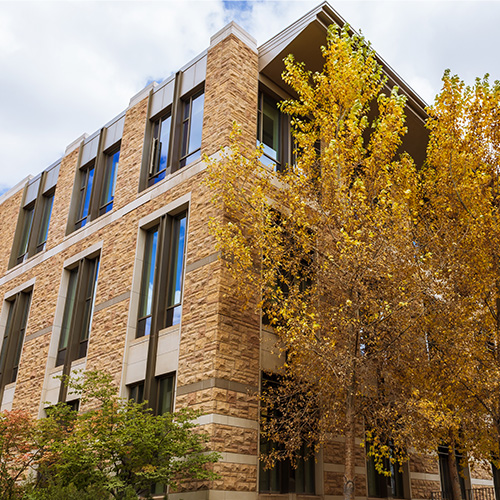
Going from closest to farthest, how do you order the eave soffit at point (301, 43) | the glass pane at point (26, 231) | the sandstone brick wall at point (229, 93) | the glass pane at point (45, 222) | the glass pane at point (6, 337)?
the sandstone brick wall at point (229, 93)
the eave soffit at point (301, 43)
the glass pane at point (6, 337)
the glass pane at point (45, 222)
the glass pane at point (26, 231)

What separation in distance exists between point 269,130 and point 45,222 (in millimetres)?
10827

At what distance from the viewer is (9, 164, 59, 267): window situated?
74.7ft

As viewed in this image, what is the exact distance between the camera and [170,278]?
622 inches

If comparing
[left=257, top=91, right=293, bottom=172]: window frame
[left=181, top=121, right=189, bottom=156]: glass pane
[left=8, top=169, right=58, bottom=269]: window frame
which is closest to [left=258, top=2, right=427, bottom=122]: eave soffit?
[left=257, top=91, right=293, bottom=172]: window frame

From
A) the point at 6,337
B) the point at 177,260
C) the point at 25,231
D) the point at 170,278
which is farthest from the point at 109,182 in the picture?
the point at 6,337

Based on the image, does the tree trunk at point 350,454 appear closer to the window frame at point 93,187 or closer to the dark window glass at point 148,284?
the dark window glass at point 148,284

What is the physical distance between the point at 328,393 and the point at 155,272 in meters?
6.47

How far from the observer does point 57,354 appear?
61.6 feet

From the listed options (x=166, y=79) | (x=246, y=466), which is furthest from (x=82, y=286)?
(x=246, y=466)

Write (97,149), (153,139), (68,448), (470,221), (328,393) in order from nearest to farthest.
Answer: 1. (68,448)
2. (328,393)
3. (470,221)
4. (153,139)
5. (97,149)

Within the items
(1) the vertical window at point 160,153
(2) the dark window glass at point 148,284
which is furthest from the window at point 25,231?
(2) the dark window glass at point 148,284

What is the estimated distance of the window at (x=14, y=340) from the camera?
20.9 meters

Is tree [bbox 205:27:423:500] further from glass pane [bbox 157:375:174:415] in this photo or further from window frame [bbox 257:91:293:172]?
window frame [bbox 257:91:293:172]

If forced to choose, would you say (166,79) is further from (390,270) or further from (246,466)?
(246,466)
